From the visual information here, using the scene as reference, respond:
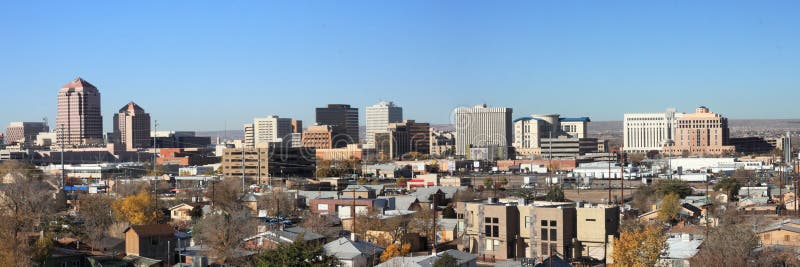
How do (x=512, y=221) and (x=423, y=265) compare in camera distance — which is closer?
(x=423, y=265)

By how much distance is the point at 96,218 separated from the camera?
27297 millimetres

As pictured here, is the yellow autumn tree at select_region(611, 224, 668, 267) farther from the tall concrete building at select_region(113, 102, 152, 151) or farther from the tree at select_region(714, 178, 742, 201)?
the tall concrete building at select_region(113, 102, 152, 151)

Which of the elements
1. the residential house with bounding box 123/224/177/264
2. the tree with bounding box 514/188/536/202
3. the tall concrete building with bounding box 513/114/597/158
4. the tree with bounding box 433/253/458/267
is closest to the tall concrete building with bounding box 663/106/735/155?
the tall concrete building with bounding box 513/114/597/158

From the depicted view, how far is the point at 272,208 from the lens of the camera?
32.7 m

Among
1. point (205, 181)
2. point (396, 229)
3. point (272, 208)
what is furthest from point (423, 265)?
point (205, 181)

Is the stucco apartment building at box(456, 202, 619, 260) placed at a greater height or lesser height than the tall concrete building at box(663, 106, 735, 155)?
lesser

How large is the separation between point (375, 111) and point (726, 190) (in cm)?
14787

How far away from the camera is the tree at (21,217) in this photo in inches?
674

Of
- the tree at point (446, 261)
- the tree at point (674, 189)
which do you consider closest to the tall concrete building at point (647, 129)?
the tree at point (674, 189)

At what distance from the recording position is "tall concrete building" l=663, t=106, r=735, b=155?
333 ft

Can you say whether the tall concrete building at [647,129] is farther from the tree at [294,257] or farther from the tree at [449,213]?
the tree at [294,257]

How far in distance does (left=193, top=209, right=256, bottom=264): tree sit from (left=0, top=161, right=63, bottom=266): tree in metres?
3.35

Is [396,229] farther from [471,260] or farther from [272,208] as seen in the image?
[272,208]

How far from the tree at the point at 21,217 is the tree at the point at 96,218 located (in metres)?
1.00
